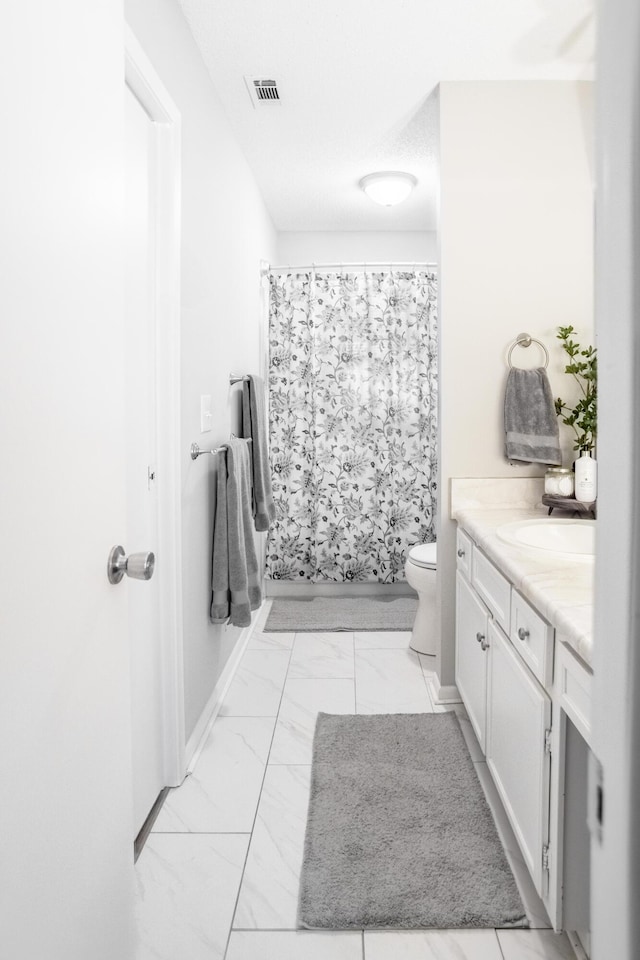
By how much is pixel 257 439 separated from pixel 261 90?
1.41 m

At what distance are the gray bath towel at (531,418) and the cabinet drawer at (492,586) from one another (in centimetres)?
52

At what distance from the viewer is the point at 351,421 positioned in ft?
13.4

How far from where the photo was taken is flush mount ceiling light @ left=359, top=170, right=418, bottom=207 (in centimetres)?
352

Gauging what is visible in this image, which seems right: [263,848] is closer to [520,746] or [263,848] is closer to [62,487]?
[520,746]

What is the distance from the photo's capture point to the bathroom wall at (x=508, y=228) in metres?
2.58

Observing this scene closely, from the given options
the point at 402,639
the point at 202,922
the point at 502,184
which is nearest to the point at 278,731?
the point at 202,922

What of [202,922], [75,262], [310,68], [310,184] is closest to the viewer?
[75,262]

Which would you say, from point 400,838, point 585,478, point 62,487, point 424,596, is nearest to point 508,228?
point 585,478

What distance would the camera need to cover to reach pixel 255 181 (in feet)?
11.9

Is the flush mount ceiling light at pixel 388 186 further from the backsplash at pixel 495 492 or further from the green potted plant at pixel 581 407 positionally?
the backsplash at pixel 495 492

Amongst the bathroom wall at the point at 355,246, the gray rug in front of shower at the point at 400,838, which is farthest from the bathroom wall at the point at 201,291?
the bathroom wall at the point at 355,246

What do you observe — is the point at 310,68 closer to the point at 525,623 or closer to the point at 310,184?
the point at 310,184

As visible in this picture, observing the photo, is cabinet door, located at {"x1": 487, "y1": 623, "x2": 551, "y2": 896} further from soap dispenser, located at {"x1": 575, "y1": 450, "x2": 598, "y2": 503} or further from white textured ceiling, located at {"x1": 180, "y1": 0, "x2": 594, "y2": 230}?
white textured ceiling, located at {"x1": 180, "y1": 0, "x2": 594, "y2": 230}

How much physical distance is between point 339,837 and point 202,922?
0.44 metres
